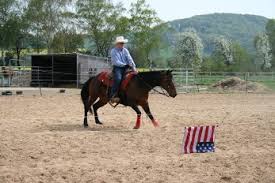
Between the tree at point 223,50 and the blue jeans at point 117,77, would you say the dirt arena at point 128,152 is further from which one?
the tree at point 223,50

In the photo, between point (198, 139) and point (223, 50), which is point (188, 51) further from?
point (198, 139)

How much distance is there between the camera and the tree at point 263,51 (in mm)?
88938

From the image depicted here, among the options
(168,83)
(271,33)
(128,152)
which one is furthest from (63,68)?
(271,33)

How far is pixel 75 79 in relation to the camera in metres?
36.6

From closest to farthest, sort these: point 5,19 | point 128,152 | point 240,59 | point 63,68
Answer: point 128,152 → point 63,68 → point 5,19 → point 240,59

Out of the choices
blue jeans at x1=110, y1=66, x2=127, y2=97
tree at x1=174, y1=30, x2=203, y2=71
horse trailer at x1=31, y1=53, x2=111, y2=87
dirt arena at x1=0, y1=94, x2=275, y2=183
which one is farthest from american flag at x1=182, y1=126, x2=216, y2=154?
tree at x1=174, y1=30, x2=203, y2=71

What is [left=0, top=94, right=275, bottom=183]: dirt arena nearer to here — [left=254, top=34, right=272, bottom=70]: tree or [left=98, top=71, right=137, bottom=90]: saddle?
[left=98, top=71, right=137, bottom=90]: saddle

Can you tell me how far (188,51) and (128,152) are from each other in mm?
68713

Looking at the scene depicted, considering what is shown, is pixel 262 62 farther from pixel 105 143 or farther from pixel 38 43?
pixel 105 143

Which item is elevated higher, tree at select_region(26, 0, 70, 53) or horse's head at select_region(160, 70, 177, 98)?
tree at select_region(26, 0, 70, 53)

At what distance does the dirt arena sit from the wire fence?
63.0 feet

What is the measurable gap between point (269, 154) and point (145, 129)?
143 inches

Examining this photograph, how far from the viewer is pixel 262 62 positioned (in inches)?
3516

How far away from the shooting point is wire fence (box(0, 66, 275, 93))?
3186 centimetres
